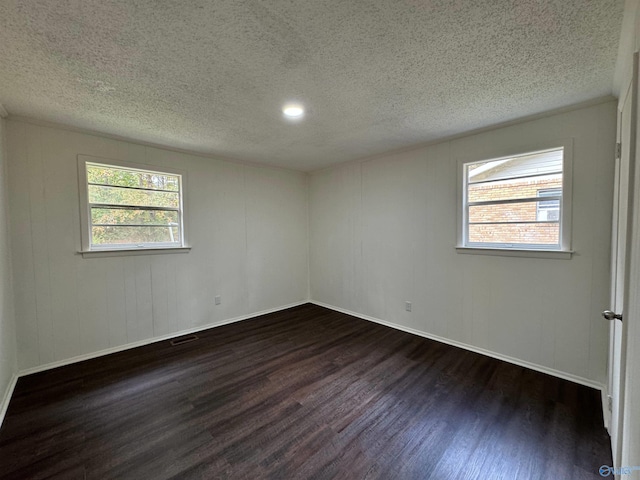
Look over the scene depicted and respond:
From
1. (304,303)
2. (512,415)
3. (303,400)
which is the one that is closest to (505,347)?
(512,415)

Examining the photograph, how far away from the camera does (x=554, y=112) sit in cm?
247

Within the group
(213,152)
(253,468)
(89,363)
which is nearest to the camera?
(253,468)

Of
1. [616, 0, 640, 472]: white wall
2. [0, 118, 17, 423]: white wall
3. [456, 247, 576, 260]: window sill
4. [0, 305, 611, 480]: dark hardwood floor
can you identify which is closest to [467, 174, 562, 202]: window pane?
[456, 247, 576, 260]: window sill

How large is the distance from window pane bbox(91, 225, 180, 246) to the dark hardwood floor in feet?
4.36

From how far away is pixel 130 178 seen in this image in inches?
128

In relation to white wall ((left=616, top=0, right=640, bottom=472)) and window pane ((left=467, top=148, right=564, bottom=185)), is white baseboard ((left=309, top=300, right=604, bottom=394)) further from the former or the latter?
window pane ((left=467, top=148, right=564, bottom=185))

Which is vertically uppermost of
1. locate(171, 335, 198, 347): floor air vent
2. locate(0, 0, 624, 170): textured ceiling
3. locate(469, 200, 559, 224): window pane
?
locate(0, 0, 624, 170): textured ceiling

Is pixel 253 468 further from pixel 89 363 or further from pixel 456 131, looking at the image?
pixel 456 131

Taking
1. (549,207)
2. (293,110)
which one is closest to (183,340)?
(293,110)

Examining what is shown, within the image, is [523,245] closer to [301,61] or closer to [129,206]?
[301,61]

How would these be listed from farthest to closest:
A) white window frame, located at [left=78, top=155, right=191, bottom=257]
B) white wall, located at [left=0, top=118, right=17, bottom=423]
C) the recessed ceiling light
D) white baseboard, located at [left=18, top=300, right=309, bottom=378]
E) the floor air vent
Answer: the floor air vent → white window frame, located at [left=78, top=155, right=191, bottom=257] → white baseboard, located at [left=18, top=300, right=309, bottom=378] → the recessed ceiling light → white wall, located at [left=0, top=118, right=17, bottom=423]

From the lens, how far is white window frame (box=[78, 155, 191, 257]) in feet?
9.49

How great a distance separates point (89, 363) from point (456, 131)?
474 centimetres

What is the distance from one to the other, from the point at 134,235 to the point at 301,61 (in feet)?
9.58
